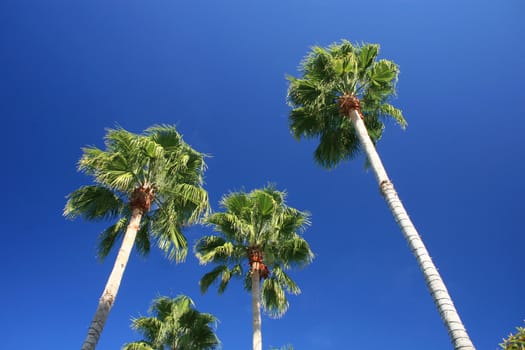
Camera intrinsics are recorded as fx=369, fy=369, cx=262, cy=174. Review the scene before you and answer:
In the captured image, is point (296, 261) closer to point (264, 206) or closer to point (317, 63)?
point (264, 206)

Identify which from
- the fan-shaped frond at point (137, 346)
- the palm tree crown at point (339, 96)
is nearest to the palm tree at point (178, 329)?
the fan-shaped frond at point (137, 346)

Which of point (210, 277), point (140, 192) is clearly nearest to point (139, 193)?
point (140, 192)

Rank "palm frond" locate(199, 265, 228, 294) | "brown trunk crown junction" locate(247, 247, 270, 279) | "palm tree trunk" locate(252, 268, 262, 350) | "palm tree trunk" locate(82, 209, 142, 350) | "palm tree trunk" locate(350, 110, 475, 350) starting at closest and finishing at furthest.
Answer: "palm tree trunk" locate(350, 110, 475, 350), "palm tree trunk" locate(82, 209, 142, 350), "palm tree trunk" locate(252, 268, 262, 350), "brown trunk crown junction" locate(247, 247, 270, 279), "palm frond" locate(199, 265, 228, 294)

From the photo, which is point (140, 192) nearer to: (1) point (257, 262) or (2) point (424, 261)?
(1) point (257, 262)

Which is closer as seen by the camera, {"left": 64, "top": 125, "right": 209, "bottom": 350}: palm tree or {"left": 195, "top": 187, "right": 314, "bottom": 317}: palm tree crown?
{"left": 64, "top": 125, "right": 209, "bottom": 350}: palm tree

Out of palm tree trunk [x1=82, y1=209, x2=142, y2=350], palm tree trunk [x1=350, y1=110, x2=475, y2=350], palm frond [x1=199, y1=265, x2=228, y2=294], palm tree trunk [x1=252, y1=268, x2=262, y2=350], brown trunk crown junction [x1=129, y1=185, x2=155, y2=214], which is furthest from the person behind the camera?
palm frond [x1=199, y1=265, x2=228, y2=294]

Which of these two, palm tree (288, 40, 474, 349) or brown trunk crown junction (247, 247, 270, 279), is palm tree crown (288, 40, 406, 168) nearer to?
palm tree (288, 40, 474, 349)

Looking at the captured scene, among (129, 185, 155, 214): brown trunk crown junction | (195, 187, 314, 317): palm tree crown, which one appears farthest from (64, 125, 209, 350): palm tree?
(195, 187, 314, 317): palm tree crown

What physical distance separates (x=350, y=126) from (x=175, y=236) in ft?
23.4

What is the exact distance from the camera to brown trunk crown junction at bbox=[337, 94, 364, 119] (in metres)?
12.1

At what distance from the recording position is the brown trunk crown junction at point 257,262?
13.4m

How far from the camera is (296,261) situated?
47.5ft

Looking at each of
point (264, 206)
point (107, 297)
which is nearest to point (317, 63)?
point (264, 206)

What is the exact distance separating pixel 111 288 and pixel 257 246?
6.14 metres
